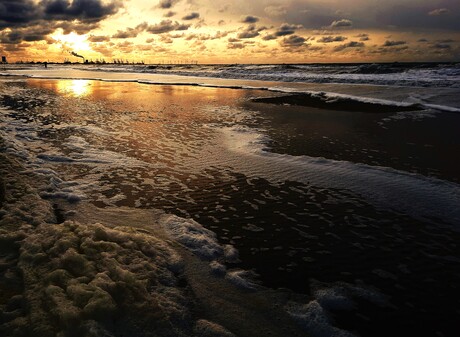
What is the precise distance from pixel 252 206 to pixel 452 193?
409cm

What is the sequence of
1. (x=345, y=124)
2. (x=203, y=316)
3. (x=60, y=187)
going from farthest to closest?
(x=345, y=124)
(x=60, y=187)
(x=203, y=316)

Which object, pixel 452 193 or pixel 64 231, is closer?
pixel 64 231

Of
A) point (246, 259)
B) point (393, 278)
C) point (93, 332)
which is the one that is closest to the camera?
point (93, 332)

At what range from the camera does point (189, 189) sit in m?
6.53

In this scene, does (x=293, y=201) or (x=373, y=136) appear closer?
(x=293, y=201)

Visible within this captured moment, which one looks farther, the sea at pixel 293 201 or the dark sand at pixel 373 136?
the dark sand at pixel 373 136

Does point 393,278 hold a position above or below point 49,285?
below

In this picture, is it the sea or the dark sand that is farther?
the dark sand

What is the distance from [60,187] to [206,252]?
3672mm

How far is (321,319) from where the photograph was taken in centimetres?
335

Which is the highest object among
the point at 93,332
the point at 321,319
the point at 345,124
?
the point at 345,124

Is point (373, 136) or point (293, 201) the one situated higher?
point (373, 136)

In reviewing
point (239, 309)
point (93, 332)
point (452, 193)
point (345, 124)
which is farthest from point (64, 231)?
point (345, 124)

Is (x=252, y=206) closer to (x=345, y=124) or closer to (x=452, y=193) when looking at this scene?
(x=452, y=193)
